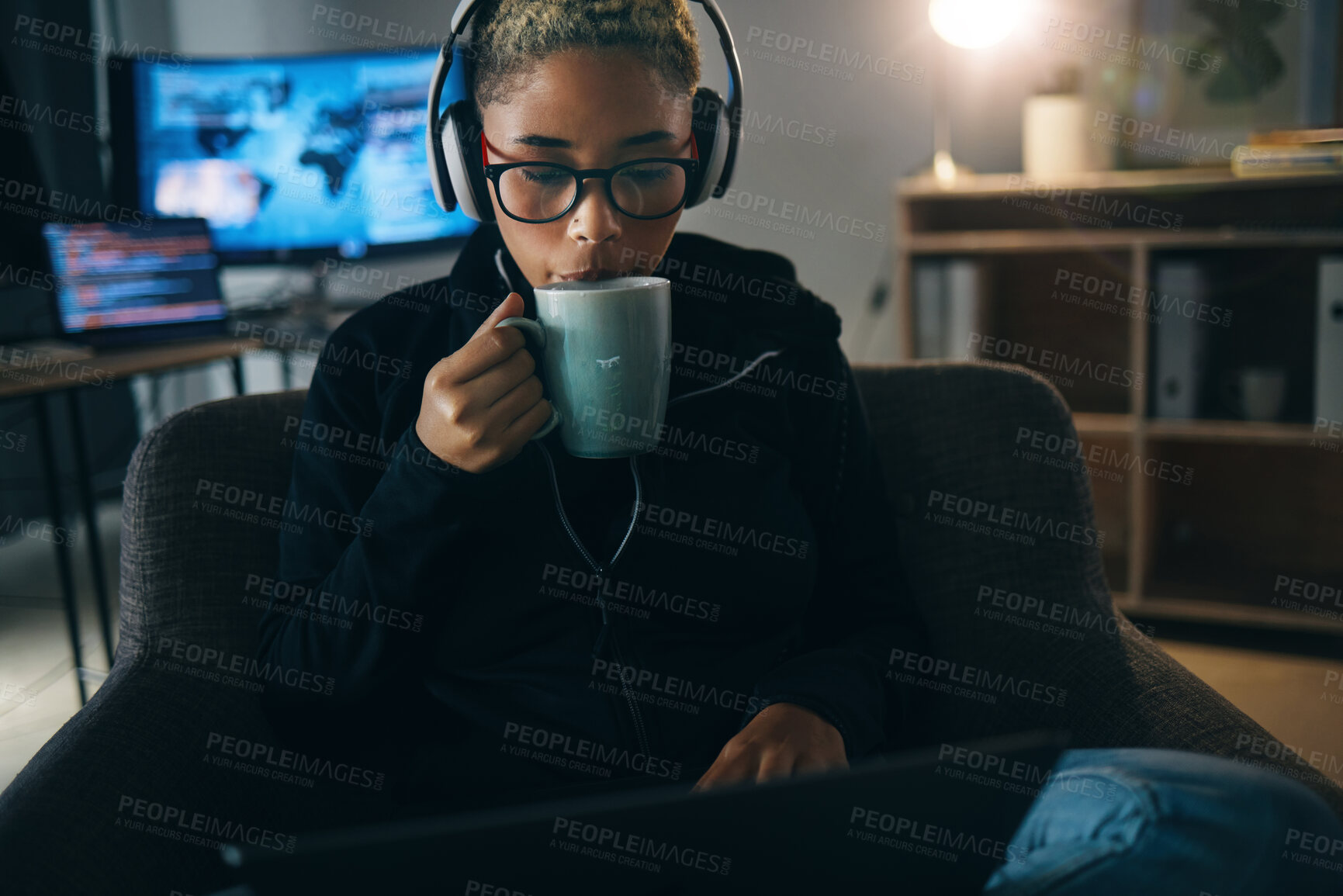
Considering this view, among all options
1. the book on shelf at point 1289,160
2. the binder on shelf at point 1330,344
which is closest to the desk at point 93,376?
the book on shelf at point 1289,160

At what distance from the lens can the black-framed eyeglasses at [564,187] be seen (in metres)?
0.74

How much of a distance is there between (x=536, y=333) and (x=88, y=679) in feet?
6.43

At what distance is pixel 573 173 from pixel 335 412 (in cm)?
30

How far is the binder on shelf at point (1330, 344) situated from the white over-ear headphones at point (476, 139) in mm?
1662

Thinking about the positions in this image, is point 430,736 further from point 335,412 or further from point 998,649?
point 998,649

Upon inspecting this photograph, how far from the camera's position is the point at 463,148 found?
830 mm

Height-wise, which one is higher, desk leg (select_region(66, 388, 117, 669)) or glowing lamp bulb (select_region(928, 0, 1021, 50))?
glowing lamp bulb (select_region(928, 0, 1021, 50))

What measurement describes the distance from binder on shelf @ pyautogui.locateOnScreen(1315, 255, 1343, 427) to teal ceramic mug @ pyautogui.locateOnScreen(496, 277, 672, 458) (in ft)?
6.29

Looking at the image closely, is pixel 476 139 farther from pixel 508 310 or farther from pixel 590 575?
pixel 590 575

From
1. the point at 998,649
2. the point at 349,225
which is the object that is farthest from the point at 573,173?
the point at 349,225

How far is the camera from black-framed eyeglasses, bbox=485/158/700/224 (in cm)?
74

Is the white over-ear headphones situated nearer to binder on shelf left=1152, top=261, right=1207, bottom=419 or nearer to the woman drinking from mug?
the woman drinking from mug

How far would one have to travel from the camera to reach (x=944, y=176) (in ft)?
7.48

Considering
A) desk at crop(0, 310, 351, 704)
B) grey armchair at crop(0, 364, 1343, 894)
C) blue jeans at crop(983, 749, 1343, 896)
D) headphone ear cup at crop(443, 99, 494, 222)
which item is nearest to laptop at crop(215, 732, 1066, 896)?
blue jeans at crop(983, 749, 1343, 896)
